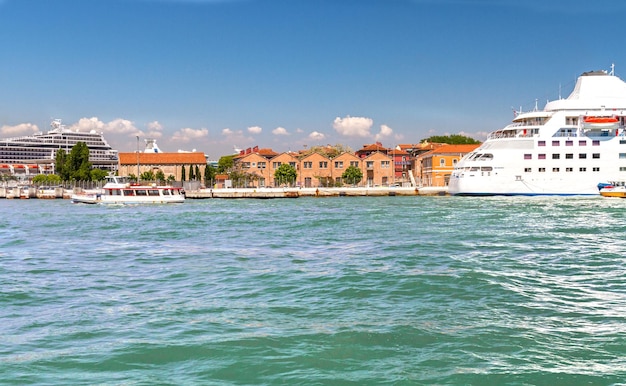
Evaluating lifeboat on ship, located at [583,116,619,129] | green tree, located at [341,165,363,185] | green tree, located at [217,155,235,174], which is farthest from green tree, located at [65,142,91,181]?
lifeboat on ship, located at [583,116,619,129]

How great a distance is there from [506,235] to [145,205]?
32.5m

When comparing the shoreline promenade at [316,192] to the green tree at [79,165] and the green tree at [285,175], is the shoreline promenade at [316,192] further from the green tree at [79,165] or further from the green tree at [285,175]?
the green tree at [79,165]

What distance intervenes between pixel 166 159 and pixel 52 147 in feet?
262

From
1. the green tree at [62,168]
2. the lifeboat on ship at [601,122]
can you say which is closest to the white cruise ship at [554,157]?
the lifeboat on ship at [601,122]

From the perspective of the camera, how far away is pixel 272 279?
10.4m

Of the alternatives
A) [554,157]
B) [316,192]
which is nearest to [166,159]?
[316,192]

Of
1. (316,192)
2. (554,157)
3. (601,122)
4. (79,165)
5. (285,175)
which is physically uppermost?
(601,122)

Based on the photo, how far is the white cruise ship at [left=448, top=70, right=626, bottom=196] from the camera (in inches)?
1921

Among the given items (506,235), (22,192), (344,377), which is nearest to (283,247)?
(506,235)

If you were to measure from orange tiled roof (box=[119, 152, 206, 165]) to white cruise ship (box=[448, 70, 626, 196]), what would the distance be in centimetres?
3823

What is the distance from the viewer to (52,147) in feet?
467

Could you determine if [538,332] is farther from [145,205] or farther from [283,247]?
[145,205]

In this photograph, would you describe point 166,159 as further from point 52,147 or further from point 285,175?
point 52,147

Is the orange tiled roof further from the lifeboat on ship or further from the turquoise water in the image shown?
the turquoise water
